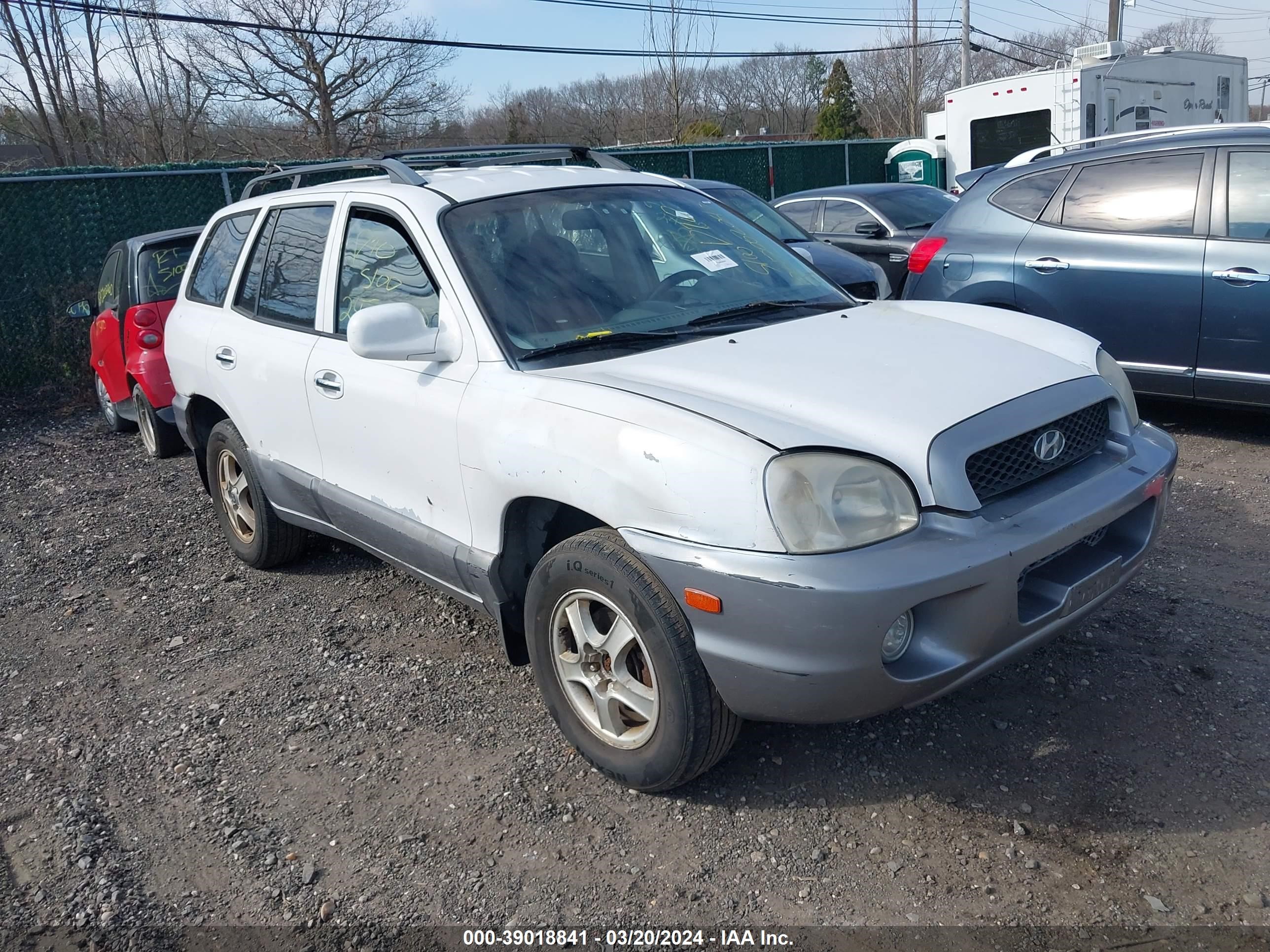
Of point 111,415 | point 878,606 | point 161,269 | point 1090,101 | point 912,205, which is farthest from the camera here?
point 1090,101

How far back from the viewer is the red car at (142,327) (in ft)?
24.5

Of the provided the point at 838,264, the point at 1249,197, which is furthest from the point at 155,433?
the point at 1249,197

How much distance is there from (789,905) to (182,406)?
409cm

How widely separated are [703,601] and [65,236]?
34.4ft

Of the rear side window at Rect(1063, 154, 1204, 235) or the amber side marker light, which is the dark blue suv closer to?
the rear side window at Rect(1063, 154, 1204, 235)

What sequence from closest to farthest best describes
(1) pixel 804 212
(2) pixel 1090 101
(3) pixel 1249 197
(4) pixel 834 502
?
(4) pixel 834 502 < (3) pixel 1249 197 < (1) pixel 804 212 < (2) pixel 1090 101

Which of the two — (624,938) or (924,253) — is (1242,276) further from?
(624,938)

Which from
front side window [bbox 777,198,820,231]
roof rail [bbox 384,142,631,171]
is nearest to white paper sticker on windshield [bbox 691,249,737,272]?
roof rail [bbox 384,142,631,171]

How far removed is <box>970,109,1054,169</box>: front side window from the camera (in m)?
17.1

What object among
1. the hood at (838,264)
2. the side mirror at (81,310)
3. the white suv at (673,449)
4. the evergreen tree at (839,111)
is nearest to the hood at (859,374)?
the white suv at (673,449)

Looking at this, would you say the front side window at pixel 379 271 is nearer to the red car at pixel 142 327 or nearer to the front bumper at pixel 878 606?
the front bumper at pixel 878 606

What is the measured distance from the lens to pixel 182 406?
17.3 feet

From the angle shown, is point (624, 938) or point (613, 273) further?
point (613, 273)

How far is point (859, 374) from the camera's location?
298cm
